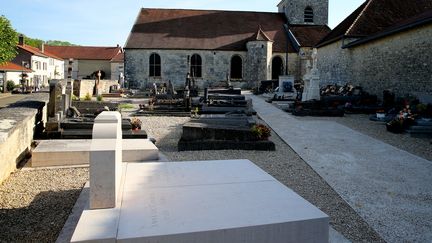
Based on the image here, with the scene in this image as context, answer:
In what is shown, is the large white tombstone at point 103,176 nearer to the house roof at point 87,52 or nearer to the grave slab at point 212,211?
the grave slab at point 212,211

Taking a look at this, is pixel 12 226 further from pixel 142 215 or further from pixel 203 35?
pixel 203 35

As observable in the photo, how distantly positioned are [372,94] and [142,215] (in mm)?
17882

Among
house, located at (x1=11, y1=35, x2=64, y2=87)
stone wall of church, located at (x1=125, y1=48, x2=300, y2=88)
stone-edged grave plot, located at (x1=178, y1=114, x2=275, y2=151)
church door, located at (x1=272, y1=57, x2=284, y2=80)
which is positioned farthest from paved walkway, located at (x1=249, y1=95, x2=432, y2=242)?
house, located at (x1=11, y1=35, x2=64, y2=87)

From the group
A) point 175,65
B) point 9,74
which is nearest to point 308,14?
point 175,65

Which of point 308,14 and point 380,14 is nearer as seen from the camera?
point 380,14

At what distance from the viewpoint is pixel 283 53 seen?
34.6m

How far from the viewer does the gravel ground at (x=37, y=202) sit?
13.4ft

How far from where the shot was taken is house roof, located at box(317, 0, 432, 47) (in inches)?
867

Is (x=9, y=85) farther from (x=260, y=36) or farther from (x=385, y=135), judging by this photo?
(x=385, y=135)

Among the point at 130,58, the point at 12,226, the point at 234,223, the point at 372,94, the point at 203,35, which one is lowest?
the point at 12,226

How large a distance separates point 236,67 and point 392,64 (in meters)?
19.1

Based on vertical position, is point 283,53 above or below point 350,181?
above

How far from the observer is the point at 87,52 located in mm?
61656

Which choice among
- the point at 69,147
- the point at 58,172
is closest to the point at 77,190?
the point at 58,172
